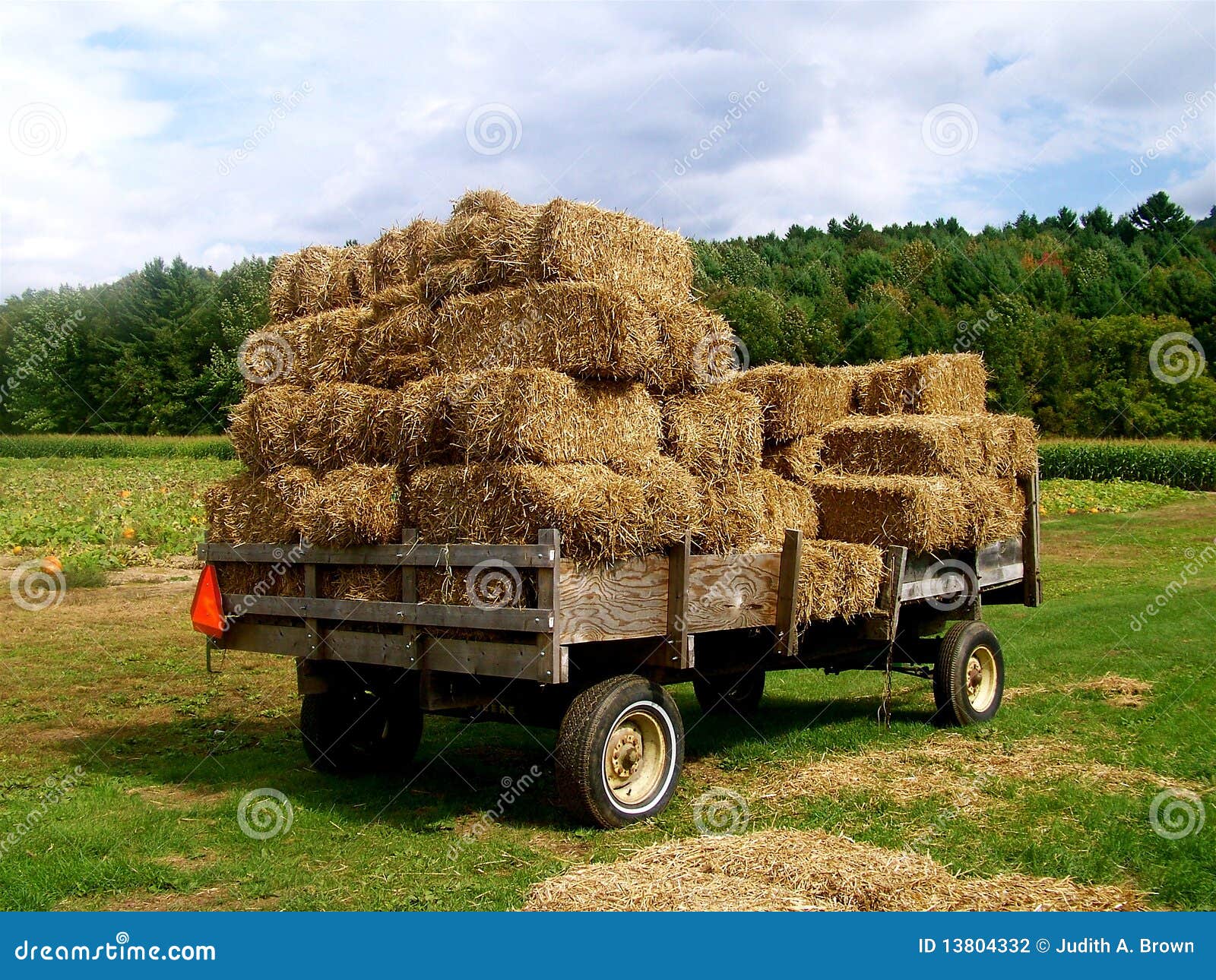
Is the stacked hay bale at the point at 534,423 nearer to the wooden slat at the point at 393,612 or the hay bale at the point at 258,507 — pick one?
the hay bale at the point at 258,507

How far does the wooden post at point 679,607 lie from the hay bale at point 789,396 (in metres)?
1.92

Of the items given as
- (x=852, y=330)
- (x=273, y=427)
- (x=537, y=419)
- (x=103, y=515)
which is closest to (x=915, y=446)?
(x=537, y=419)

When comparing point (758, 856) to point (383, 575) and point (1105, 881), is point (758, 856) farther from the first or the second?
point (383, 575)

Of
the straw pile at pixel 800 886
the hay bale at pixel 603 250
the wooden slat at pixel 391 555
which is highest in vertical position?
the hay bale at pixel 603 250

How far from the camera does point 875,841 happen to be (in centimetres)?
593

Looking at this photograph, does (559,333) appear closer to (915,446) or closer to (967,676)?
(915,446)

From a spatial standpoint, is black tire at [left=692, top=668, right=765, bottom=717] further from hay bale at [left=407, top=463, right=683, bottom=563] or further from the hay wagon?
hay bale at [left=407, top=463, right=683, bottom=563]

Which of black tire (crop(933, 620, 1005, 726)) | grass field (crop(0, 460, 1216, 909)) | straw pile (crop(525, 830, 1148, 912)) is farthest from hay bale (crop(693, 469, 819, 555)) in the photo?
black tire (crop(933, 620, 1005, 726))

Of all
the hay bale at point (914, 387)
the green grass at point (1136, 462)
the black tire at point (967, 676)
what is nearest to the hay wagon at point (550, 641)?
the black tire at point (967, 676)

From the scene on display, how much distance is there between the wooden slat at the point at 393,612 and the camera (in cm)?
575

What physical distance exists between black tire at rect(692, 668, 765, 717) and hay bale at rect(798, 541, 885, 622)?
6.04 feet

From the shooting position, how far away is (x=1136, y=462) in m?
40.7

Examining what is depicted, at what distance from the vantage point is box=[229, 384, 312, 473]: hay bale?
23.4 ft

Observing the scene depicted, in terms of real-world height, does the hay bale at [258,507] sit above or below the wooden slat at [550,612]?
above
